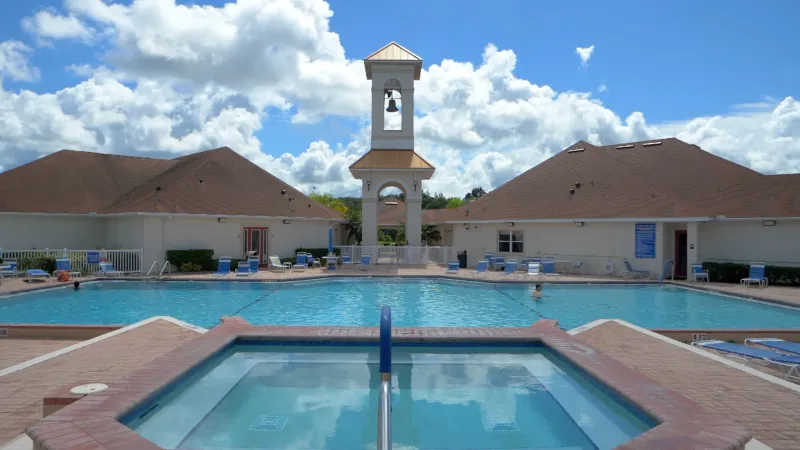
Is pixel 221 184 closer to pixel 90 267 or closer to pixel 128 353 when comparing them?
pixel 90 267

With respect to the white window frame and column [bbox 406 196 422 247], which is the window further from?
column [bbox 406 196 422 247]

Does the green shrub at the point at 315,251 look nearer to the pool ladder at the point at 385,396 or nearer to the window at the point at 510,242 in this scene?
the window at the point at 510,242

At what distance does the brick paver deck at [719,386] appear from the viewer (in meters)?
5.13

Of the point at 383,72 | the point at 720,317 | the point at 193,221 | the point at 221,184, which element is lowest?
the point at 720,317

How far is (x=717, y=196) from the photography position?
24000mm

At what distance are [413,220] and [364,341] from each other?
60.9 feet

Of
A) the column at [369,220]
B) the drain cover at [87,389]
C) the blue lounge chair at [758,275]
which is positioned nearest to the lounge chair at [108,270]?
the column at [369,220]

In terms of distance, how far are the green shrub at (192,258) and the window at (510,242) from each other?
48.8ft

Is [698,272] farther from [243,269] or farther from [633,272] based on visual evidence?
[243,269]

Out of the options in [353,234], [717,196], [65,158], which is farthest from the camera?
[353,234]

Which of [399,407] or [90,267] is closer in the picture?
[399,407]

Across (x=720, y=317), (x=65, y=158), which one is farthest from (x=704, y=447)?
(x=65, y=158)

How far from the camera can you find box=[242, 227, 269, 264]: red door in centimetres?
2656

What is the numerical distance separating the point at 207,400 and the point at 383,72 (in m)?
22.9
